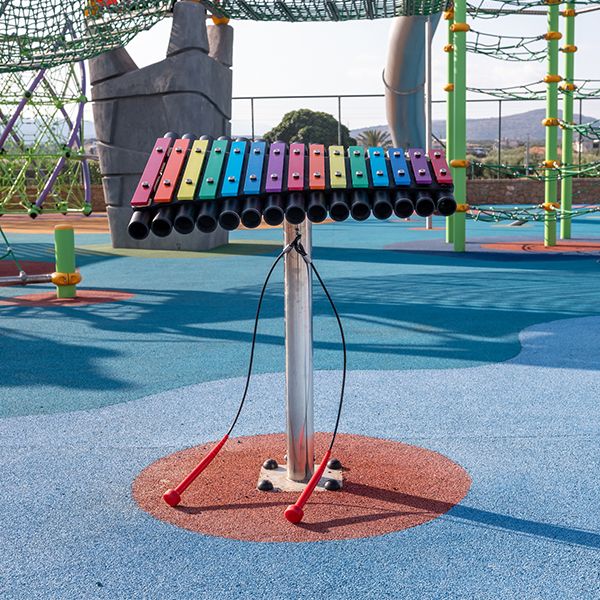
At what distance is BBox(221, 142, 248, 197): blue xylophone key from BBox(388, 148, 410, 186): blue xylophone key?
2.02 feet

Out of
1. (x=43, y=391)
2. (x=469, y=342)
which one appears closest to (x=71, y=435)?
(x=43, y=391)

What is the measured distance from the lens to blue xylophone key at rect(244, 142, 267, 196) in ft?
11.2

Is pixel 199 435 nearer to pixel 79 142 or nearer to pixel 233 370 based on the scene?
pixel 233 370

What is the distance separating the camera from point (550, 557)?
3072 mm

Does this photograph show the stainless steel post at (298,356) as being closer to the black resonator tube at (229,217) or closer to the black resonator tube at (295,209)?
the black resonator tube at (295,209)

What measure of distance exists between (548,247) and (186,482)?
1158cm

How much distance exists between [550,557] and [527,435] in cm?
149

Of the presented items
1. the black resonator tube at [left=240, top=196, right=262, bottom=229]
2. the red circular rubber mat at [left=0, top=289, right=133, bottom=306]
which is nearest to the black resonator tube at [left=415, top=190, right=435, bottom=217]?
the black resonator tube at [left=240, top=196, right=262, bottom=229]

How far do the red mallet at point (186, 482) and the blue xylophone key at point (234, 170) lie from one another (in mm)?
1235

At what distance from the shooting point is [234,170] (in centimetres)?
353

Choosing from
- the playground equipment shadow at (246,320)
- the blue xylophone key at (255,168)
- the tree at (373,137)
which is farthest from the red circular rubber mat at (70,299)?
the tree at (373,137)

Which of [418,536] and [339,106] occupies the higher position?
[339,106]

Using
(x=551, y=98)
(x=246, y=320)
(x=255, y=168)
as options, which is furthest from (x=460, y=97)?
(x=255, y=168)

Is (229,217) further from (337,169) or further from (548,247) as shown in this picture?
(548,247)
